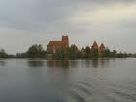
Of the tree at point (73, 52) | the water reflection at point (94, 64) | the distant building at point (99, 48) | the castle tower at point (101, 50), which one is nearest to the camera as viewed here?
the water reflection at point (94, 64)

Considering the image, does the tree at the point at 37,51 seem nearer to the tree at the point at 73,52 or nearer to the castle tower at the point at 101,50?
the tree at the point at 73,52

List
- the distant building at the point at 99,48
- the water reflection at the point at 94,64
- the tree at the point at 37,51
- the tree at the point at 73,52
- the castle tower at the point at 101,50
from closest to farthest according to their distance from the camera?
the water reflection at the point at 94,64 → the tree at the point at 73,52 → the distant building at the point at 99,48 → the castle tower at the point at 101,50 → the tree at the point at 37,51

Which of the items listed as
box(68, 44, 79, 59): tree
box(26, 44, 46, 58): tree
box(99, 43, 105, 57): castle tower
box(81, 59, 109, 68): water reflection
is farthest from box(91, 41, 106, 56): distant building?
box(81, 59, 109, 68): water reflection

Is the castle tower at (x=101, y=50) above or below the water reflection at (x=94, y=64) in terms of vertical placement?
above

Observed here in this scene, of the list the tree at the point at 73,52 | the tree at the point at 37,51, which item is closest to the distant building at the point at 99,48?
the tree at the point at 73,52

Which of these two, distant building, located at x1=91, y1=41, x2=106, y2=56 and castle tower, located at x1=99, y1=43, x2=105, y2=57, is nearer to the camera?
distant building, located at x1=91, y1=41, x2=106, y2=56

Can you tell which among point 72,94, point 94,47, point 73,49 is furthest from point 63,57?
point 72,94

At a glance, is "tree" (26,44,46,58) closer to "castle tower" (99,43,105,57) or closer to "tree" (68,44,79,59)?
"tree" (68,44,79,59)

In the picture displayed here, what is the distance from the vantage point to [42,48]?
183875 mm

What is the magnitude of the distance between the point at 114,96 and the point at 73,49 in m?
131

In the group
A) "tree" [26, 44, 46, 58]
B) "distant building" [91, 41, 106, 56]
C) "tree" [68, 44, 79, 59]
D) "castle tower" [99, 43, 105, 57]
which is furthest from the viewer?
"tree" [26, 44, 46, 58]

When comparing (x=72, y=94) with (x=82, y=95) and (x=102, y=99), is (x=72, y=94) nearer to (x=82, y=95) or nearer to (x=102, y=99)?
(x=82, y=95)

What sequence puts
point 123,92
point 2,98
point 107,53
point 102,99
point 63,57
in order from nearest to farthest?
point 102,99, point 2,98, point 123,92, point 63,57, point 107,53

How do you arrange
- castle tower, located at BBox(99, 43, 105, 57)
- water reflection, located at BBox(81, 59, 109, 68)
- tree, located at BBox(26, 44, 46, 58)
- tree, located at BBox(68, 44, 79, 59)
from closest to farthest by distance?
water reflection, located at BBox(81, 59, 109, 68)
tree, located at BBox(68, 44, 79, 59)
castle tower, located at BBox(99, 43, 105, 57)
tree, located at BBox(26, 44, 46, 58)
